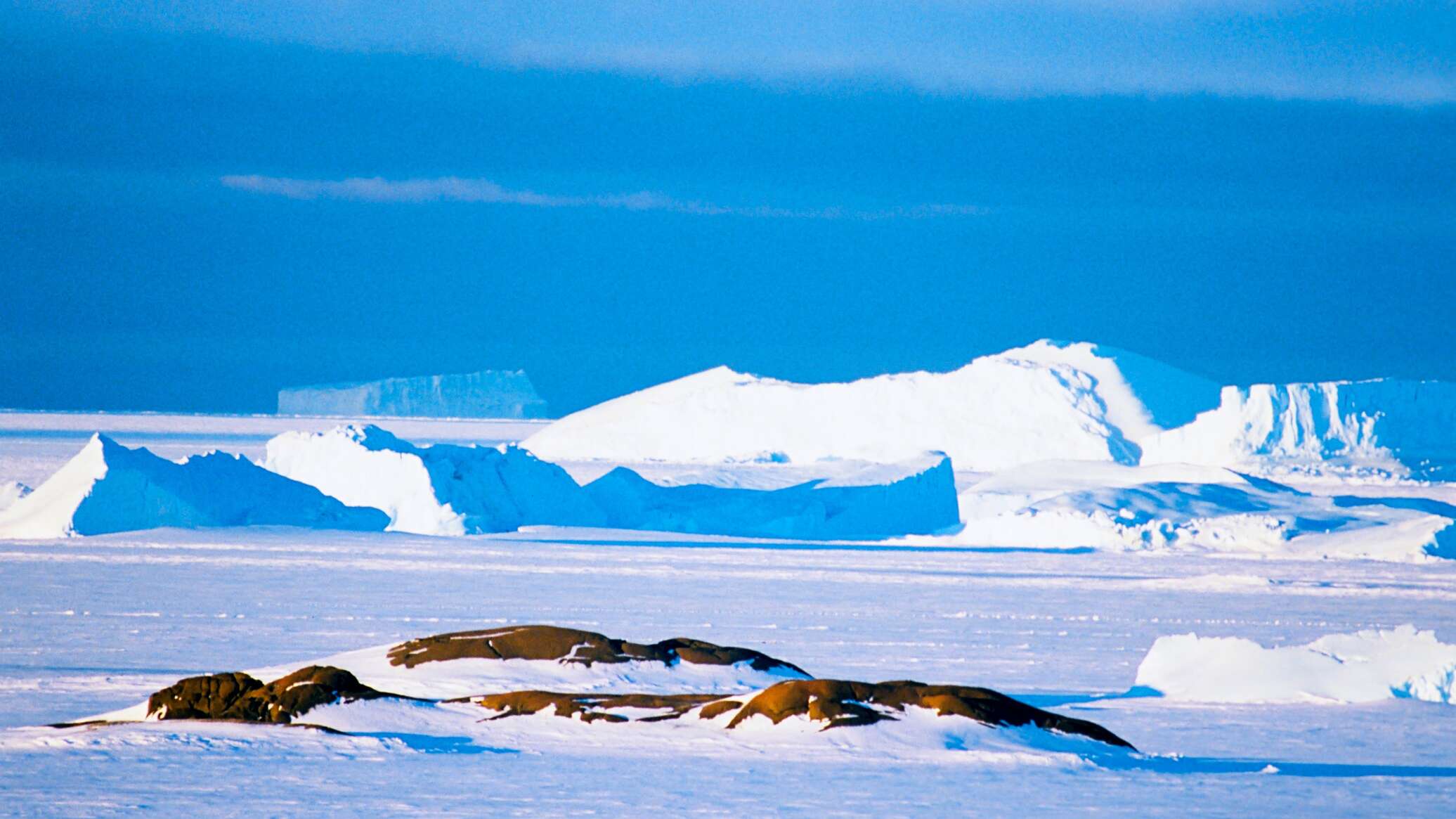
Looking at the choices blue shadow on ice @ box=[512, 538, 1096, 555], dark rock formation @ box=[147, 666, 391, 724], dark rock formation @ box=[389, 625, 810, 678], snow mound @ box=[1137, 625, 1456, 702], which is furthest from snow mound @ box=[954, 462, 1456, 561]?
dark rock formation @ box=[147, 666, 391, 724]

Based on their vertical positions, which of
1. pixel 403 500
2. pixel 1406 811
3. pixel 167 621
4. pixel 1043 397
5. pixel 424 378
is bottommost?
pixel 1406 811

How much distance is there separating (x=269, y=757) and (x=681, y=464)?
3960cm

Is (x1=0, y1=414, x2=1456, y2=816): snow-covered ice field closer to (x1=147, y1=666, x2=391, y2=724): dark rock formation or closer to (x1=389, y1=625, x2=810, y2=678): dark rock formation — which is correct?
(x1=147, y1=666, x2=391, y2=724): dark rock formation

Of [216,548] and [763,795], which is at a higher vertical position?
[216,548]

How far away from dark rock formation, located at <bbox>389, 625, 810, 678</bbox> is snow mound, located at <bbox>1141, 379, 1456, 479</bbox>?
31849 mm

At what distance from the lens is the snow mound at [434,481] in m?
27.5

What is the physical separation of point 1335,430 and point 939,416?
34.8 feet

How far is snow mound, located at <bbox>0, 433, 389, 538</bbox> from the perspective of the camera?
931 inches

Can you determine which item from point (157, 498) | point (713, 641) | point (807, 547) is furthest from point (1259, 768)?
point (807, 547)

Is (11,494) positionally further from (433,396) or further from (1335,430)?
(433,396)

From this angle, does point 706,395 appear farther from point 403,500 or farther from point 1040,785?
point 1040,785

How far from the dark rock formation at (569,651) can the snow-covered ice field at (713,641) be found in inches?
52.9

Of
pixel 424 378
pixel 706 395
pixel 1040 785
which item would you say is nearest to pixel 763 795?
pixel 1040 785

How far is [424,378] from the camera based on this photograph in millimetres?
79688
